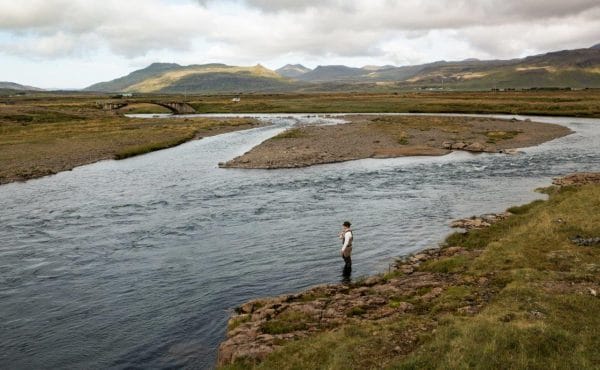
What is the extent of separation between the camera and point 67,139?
95.9 m

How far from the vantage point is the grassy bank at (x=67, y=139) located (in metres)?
70.2

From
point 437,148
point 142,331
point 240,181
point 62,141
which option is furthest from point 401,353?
point 62,141

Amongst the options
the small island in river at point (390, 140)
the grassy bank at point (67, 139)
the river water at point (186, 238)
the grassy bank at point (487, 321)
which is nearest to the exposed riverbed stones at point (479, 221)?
the river water at point (186, 238)

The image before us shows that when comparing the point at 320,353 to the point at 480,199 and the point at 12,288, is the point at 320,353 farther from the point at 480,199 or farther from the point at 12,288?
the point at 480,199

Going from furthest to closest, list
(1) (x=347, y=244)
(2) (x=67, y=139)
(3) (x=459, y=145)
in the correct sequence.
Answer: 1. (2) (x=67, y=139)
2. (3) (x=459, y=145)
3. (1) (x=347, y=244)

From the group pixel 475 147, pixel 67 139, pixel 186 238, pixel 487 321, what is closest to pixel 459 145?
pixel 475 147

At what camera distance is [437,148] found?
84.4 meters

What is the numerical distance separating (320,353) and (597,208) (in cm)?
2730

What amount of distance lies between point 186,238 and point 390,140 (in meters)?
62.1

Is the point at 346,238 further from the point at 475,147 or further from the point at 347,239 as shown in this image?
the point at 475,147

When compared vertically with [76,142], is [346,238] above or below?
below

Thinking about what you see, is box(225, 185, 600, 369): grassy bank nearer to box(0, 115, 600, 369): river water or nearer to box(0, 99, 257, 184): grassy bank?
box(0, 115, 600, 369): river water

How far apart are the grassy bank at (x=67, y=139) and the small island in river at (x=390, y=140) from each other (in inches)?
947

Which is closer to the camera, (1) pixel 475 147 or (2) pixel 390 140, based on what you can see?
(1) pixel 475 147
